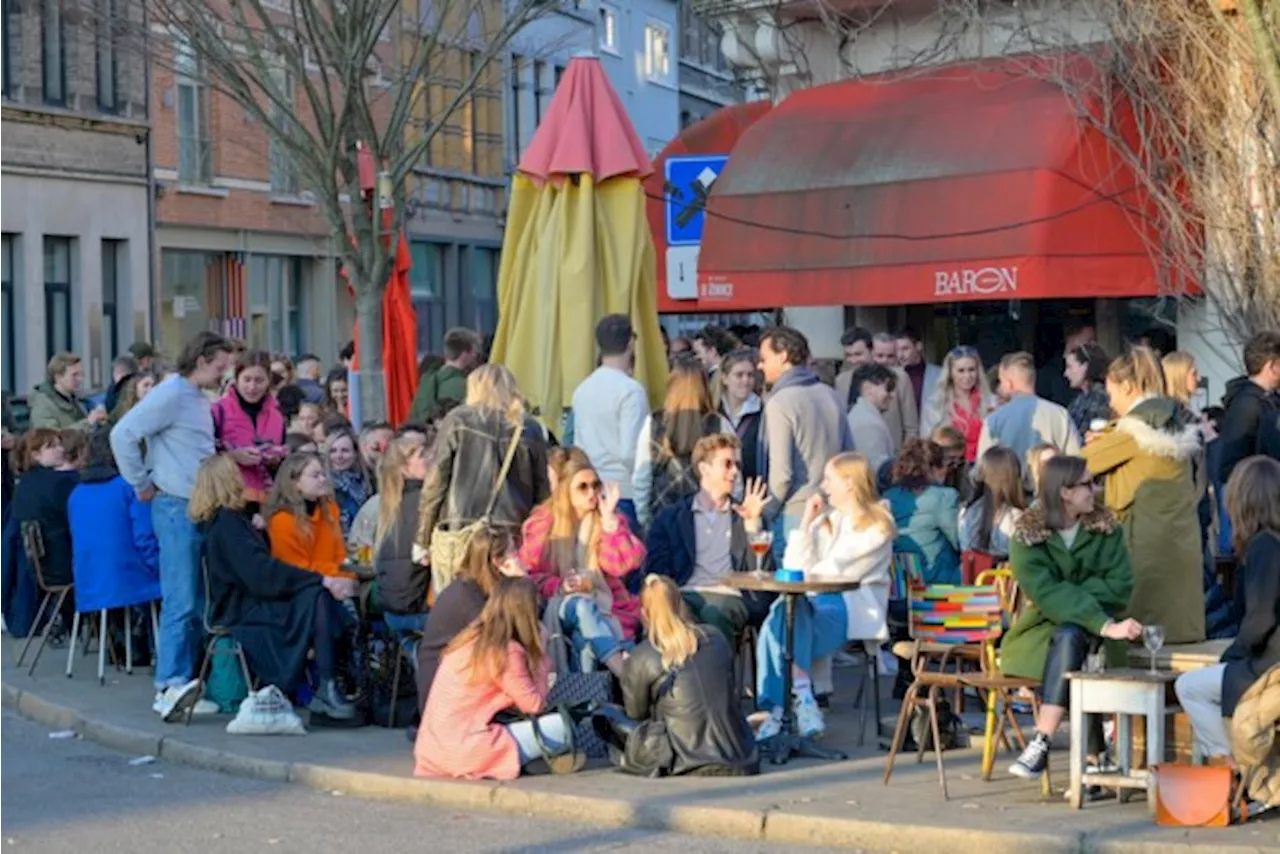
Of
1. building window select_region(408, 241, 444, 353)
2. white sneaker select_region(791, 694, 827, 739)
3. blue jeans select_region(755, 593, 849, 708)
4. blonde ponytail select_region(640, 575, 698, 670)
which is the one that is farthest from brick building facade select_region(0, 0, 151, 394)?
blonde ponytail select_region(640, 575, 698, 670)

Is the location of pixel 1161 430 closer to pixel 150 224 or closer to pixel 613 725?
pixel 613 725

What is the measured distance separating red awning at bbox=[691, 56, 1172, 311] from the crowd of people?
3.47 metres

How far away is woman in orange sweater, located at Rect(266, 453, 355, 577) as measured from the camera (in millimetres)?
14516

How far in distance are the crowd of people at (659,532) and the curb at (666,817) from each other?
0.89ft

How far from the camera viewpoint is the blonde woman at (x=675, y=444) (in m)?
14.2

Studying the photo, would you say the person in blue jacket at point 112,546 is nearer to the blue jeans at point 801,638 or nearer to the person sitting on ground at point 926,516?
the blue jeans at point 801,638

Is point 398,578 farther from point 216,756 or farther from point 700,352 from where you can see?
point 700,352

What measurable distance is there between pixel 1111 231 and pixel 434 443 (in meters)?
7.93

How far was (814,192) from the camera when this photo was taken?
73.2ft

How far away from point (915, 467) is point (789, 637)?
209cm

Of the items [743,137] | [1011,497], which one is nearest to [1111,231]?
[743,137]

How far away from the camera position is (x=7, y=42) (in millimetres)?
36469

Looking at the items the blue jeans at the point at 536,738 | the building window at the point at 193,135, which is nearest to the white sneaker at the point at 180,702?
the blue jeans at the point at 536,738

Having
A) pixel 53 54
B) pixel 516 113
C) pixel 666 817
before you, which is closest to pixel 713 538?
pixel 666 817
